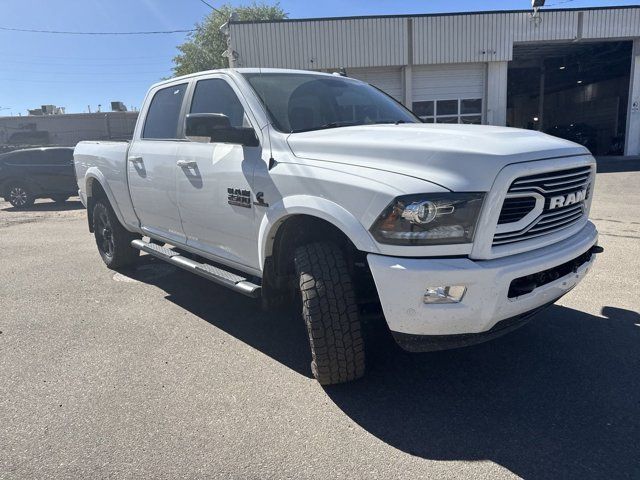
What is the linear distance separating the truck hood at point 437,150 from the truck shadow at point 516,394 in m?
1.31

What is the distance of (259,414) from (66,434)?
41.8 inches

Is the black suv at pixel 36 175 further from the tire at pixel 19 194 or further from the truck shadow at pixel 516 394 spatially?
the truck shadow at pixel 516 394

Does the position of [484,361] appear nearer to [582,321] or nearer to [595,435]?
[595,435]

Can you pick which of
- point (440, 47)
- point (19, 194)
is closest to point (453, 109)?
point (440, 47)

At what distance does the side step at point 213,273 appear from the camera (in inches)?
135

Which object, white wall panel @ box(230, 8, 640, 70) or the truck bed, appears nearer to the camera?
the truck bed

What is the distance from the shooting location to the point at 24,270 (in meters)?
6.39

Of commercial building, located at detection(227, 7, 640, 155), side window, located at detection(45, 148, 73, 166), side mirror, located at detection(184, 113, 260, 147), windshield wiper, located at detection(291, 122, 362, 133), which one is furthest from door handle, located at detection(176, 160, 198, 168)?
commercial building, located at detection(227, 7, 640, 155)

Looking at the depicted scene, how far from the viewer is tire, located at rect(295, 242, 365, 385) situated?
2836mm

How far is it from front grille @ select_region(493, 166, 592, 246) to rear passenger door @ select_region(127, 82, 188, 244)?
9.26 ft

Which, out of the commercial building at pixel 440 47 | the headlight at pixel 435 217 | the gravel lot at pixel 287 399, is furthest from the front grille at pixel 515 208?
the commercial building at pixel 440 47

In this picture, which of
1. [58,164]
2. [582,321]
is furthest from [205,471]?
[58,164]

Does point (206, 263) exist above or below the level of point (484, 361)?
above

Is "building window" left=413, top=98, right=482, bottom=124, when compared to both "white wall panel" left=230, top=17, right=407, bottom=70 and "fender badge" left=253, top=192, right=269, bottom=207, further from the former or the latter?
"fender badge" left=253, top=192, right=269, bottom=207
